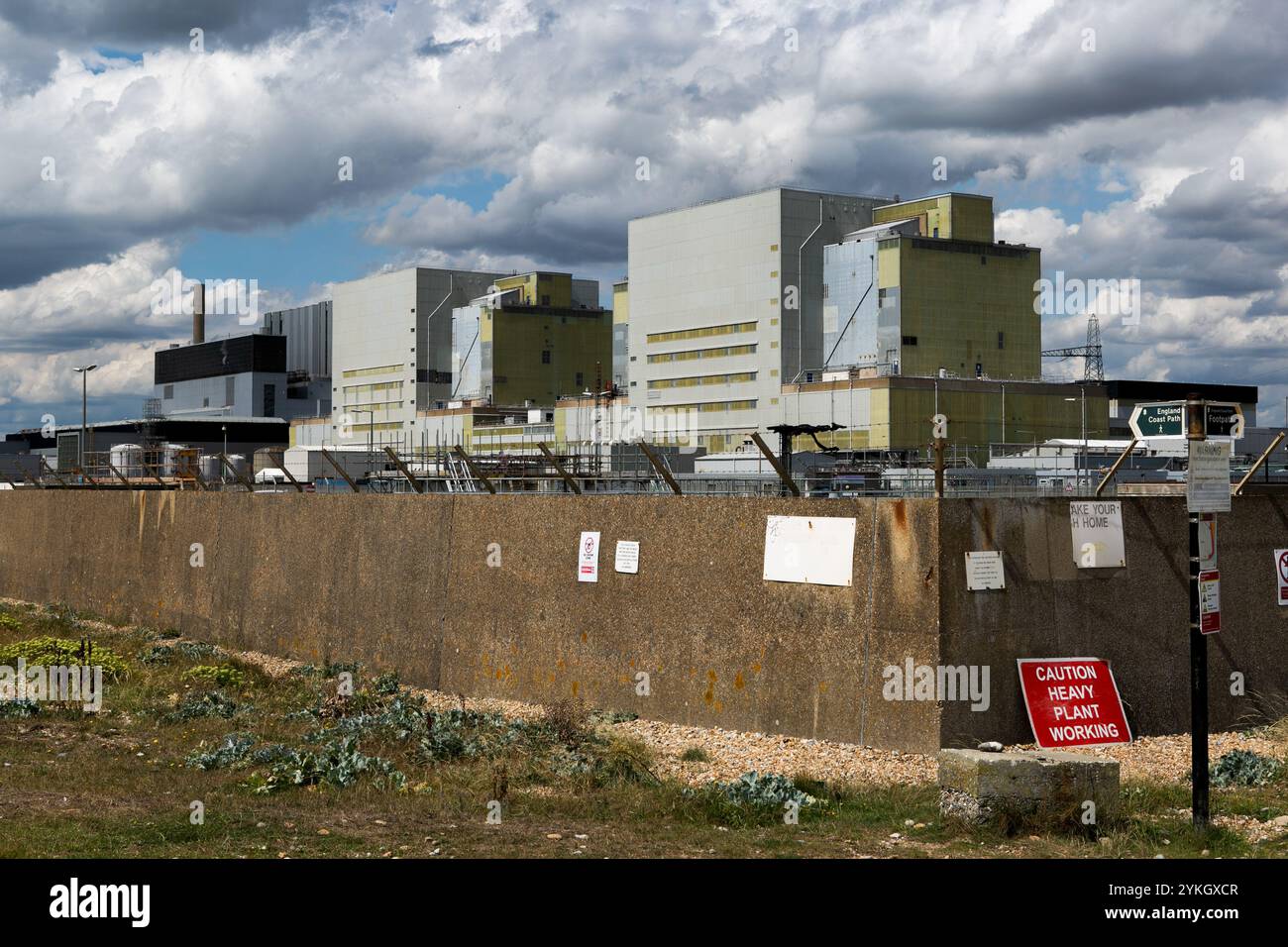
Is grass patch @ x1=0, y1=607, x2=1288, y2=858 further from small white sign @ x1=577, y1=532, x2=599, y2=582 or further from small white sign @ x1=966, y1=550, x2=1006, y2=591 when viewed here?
small white sign @ x1=966, y1=550, x2=1006, y2=591

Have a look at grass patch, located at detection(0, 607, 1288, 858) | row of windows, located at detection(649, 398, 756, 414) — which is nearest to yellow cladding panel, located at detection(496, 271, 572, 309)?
row of windows, located at detection(649, 398, 756, 414)

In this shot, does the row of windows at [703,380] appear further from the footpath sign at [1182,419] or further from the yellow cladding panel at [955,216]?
the footpath sign at [1182,419]

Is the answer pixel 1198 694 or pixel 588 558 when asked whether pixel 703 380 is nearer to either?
pixel 588 558

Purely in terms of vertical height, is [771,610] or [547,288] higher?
[547,288]

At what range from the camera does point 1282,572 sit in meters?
18.0

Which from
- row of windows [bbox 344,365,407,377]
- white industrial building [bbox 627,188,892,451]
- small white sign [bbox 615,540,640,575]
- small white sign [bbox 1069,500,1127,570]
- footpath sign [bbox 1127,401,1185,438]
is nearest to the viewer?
A: footpath sign [bbox 1127,401,1185,438]

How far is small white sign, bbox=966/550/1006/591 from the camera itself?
15281mm

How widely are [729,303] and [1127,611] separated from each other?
67832 millimetres

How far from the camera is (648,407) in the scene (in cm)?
8988

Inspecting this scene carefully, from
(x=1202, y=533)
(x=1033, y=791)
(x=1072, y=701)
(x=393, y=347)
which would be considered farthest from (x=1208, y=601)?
(x=393, y=347)

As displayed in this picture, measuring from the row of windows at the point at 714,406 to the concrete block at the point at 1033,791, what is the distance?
2779 inches

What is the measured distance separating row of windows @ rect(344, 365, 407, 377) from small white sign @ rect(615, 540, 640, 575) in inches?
3839

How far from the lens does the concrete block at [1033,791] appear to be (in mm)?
11109
